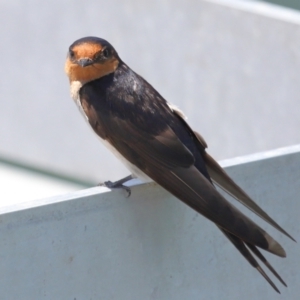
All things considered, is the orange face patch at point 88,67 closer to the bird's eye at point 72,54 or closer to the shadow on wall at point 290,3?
the bird's eye at point 72,54

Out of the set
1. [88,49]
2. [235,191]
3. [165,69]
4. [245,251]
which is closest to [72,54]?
[88,49]

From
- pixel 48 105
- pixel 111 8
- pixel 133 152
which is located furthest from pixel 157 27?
pixel 133 152

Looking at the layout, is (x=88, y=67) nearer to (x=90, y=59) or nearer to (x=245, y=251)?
(x=90, y=59)

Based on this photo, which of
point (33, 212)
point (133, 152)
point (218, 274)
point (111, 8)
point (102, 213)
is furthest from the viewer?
point (111, 8)

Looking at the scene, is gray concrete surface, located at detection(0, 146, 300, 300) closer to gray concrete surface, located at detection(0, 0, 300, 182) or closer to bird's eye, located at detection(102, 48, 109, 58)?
bird's eye, located at detection(102, 48, 109, 58)

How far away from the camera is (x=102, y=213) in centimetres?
198

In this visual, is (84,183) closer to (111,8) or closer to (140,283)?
(111,8)

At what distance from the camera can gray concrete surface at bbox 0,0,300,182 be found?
485 centimetres

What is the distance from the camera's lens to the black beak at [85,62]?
269 centimetres

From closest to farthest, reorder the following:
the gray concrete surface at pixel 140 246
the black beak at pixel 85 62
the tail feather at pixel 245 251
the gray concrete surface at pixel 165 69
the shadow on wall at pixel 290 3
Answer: the gray concrete surface at pixel 140 246, the tail feather at pixel 245 251, the black beak at pixel 85 62, the gray concrete surface at pixel 165 69, the shadow on wall at pixel 290 3

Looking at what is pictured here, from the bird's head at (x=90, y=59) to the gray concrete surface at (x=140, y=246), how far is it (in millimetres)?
607

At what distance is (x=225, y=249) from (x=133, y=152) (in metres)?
0.43

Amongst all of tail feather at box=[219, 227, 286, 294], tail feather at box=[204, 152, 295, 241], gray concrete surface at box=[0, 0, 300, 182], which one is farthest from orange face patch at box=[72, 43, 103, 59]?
gray concrete surface at box=[0, 0, 300, 182]

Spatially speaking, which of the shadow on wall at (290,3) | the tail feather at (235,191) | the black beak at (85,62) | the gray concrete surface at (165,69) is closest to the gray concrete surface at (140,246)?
the tail feather at (235,191)
